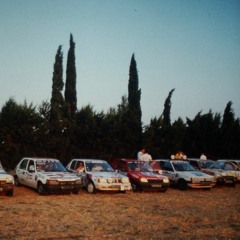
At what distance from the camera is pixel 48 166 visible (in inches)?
595

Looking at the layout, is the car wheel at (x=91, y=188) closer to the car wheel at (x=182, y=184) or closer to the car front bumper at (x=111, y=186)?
the car front bumper at (x=111, y=186)

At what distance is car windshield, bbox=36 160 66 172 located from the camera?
14773 millimetres

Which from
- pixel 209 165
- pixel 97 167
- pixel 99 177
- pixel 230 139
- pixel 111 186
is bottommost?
pixel 111 186

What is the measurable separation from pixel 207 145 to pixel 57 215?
25368 mm

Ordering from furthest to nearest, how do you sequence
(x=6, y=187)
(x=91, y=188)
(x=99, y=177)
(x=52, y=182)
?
1. (x=91, y=188)
2. (x=99, y=177)
3. (x=52, y=182)
4. (x=6, y=187)

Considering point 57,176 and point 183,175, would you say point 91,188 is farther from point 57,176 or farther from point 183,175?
point 183,175

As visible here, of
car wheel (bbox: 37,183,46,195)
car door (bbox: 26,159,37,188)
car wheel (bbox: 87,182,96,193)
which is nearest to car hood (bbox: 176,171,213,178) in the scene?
car wheel (bbox: 87,182,96,193)

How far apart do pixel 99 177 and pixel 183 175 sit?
4.97 meters

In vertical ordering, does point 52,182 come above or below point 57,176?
below

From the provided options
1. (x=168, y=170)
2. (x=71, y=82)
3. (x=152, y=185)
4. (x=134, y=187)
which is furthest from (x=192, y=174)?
(x=71, y=82)

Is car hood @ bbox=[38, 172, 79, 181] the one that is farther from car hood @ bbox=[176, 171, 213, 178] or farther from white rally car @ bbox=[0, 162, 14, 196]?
car hood @ bbox=[176, 171, 213, 178]

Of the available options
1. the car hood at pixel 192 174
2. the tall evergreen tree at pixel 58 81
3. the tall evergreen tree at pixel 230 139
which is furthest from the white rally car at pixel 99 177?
the tall evergreen tree at pixel 230 139

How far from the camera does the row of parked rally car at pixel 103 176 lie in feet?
44.6

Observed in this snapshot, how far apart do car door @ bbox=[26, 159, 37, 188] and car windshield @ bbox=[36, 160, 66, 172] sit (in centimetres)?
22
